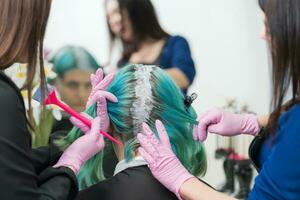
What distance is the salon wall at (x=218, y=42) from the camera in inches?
122

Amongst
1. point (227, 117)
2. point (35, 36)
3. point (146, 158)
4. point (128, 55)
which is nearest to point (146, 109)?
point (146, 158)

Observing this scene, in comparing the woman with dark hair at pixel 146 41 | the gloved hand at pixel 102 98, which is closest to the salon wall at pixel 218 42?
the woman with dark hair at pixel 146 41

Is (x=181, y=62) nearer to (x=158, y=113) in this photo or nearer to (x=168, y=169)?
(x=158, y=113)

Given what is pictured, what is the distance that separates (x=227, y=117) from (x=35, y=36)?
610 mm

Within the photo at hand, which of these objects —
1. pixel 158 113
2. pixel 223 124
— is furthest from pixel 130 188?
pixel 223 124

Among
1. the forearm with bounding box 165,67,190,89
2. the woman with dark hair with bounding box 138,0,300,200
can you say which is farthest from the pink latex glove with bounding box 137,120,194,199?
the forearm with bounding box 165,67,190,89

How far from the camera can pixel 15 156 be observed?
0.92 meters

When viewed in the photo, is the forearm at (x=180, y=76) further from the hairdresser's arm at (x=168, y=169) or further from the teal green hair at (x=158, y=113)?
→ the hairdresser's arm at (x=168, y=169)

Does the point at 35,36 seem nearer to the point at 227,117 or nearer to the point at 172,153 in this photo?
the point at 172,153

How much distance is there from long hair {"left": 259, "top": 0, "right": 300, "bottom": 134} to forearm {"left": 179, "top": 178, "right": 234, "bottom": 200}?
263 mm

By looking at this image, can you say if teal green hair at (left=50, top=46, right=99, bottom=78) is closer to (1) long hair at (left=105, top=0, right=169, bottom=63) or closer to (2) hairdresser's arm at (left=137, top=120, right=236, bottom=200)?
(1) long hair at (left=105, top=0, right=169, bottom=63)

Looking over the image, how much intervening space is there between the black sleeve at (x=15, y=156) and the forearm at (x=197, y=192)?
313 mm

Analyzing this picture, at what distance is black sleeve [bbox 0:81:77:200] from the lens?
909 millimetres

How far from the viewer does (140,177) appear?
1.22m
